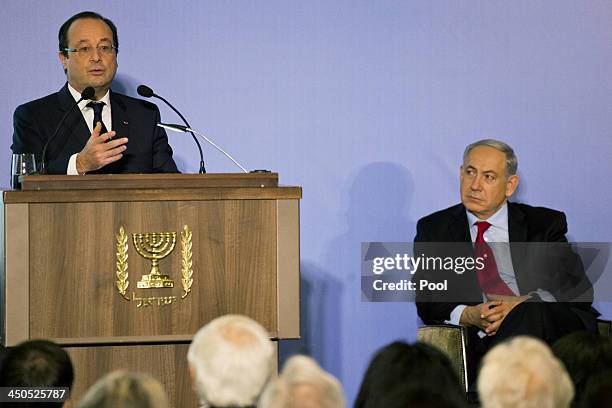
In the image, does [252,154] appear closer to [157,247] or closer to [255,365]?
[157,247]

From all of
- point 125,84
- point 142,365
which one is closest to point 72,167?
point 142,365

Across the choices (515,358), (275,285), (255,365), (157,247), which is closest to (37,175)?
(157,247)

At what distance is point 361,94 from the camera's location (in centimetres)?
531

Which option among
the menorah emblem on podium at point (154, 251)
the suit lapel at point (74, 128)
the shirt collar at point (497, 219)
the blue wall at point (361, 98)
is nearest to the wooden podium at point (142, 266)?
the menorah emblem on podium at point (154, 251)

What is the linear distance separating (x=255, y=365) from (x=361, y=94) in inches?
125

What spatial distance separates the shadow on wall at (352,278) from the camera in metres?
5.34

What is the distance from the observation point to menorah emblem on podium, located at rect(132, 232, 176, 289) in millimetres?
3350

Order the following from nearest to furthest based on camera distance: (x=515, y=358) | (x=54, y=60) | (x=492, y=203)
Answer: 1. (x=515, y=358)
2. (x=492, y=203)
3. (x=54, y=60)

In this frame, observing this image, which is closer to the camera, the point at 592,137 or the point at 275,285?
the point at 275,285

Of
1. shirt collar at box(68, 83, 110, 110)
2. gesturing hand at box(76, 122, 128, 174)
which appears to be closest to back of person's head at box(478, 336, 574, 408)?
gesturing hand at box(76, 122, 128, 174)

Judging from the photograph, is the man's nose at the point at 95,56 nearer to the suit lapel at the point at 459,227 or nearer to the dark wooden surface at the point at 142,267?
the dark wooden surface at the point at 142,267

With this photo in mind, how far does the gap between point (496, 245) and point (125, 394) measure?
3.12 metres

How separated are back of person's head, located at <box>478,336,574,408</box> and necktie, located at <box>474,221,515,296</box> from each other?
8.25 ft

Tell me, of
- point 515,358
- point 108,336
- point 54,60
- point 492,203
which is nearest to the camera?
point 515,358
